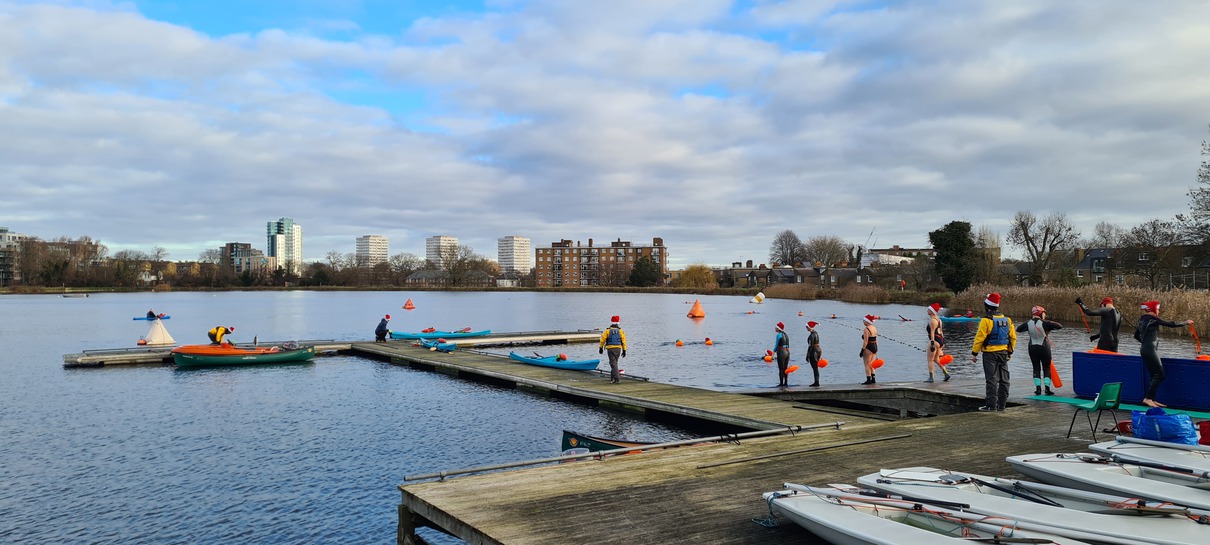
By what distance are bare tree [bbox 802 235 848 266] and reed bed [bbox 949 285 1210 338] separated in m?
82.0

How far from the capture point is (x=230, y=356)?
30641mm

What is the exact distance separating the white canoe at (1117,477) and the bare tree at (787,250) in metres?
150

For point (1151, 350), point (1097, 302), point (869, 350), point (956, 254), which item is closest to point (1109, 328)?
point (1151, 350)

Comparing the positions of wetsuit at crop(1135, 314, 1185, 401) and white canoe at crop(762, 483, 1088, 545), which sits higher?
wetsuit at crop(1135, 314, 1185, 401)

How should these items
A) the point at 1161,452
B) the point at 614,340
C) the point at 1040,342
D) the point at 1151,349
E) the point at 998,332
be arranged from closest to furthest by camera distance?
the point at 1161,452 < the point at 1151,349 < the point at 998,332 < the point at 1040,342 < the point at 614,340

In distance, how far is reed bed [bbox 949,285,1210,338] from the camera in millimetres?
35000

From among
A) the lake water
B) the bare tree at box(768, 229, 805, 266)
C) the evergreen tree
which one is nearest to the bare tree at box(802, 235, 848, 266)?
the bare tree at box(768, 229, 805, 266)

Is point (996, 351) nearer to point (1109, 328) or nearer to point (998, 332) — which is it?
point (998, 332)

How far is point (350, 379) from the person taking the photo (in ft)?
90.2

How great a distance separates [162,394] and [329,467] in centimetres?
1318

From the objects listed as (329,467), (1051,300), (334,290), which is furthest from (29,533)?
(334,290)

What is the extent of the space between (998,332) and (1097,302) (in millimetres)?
36524

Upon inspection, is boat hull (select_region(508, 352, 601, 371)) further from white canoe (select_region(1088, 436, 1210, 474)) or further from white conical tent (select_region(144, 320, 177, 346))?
white conical tent (select_region(144, 320, 177, 346))

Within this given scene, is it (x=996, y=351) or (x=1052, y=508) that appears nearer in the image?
(x=1052, y=508)
